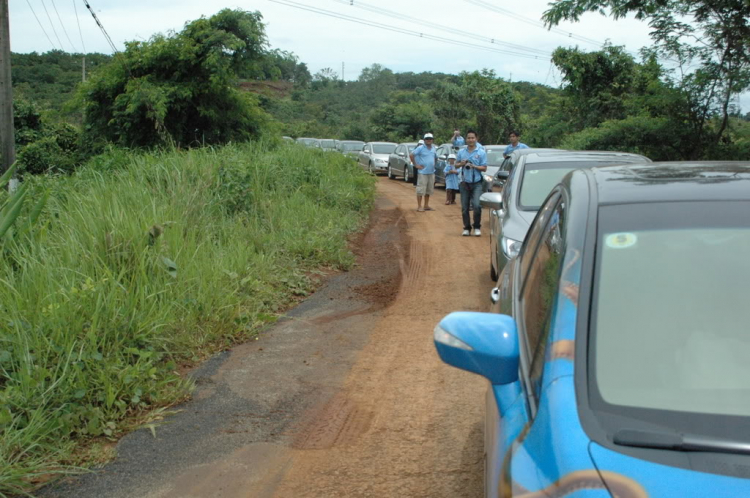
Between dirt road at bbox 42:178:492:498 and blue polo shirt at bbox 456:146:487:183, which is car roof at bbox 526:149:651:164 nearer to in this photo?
dirt road at bbox 42:178:492:498

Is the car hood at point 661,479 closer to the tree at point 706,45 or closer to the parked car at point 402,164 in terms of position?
the tree at point 706,45

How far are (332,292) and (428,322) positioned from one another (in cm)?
177

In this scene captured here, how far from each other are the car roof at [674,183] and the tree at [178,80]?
16.0 meters

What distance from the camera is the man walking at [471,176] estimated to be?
1262 cm

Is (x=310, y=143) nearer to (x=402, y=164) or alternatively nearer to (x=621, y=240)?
(x=402, y=164)

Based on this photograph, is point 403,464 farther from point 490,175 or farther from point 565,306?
point 490,175

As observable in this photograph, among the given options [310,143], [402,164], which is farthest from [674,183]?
[402,164]

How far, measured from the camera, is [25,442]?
13.9ft

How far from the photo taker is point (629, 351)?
7.34 feet

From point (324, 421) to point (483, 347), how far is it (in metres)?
2.71

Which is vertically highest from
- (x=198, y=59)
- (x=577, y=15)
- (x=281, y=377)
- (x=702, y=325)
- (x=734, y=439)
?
(x=577, y=15)

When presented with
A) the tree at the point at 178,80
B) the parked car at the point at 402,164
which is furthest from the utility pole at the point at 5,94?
the parked car at the point at 402,164

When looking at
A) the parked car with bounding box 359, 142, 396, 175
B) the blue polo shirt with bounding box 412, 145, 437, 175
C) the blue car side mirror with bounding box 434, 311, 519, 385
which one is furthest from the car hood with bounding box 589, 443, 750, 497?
the parked car with bounding box 359, 142, 396, 175

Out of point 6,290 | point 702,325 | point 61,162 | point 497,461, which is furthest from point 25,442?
point 61,162
